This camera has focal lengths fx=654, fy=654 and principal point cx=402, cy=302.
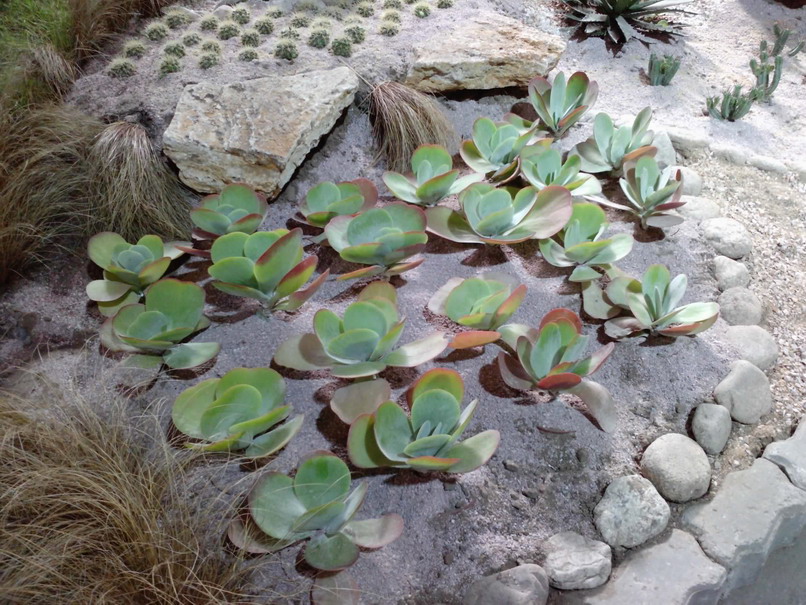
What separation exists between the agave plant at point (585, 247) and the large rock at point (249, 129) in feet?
3.36

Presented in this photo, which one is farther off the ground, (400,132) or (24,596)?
(400,132)

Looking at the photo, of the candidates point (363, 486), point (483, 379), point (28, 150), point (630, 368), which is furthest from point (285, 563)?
point (28, 150)

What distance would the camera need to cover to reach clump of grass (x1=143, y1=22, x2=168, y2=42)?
10.3ft

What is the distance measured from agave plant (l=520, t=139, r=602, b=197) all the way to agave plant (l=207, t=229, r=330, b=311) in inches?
39.2

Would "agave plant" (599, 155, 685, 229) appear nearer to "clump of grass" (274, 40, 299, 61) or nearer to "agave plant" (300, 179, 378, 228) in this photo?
"agave plant" (300, 179, 378, 228)

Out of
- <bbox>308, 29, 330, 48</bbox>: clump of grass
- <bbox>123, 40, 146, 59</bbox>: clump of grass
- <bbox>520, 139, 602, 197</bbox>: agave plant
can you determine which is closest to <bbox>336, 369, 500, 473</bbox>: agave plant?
<bbox>520, 139, 602, 197</bbox>: agave plant

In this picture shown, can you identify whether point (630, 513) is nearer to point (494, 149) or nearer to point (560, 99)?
point (494, 149)

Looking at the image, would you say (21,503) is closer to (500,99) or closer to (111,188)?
(111,188)

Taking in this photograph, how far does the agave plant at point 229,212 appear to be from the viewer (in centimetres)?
→ 219

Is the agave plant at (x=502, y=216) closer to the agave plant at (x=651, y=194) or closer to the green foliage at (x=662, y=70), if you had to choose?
the agave plant at (x=651, y=194)

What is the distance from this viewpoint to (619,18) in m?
3.87

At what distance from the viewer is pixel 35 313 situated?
7.17 ft

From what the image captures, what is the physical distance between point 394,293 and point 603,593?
99 centimetres

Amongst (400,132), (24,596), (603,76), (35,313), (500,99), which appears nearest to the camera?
(24,596)
